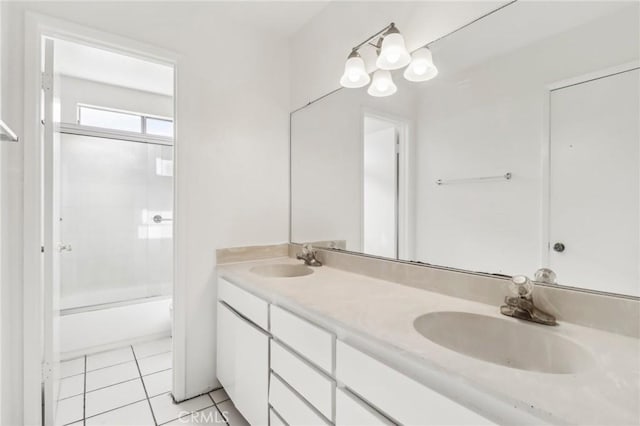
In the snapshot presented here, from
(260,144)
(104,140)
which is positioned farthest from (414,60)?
(104,140)

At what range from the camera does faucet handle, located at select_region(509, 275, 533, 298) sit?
3.05 ft

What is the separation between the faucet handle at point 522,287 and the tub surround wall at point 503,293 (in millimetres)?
77

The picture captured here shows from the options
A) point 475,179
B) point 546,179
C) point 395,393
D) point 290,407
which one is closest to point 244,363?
point 290,407

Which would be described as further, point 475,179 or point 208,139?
point 208,139

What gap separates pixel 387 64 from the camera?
1385 mm

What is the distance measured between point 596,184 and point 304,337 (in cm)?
108

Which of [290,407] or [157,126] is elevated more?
[157,126]

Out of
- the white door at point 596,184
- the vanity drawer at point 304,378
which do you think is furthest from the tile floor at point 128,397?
the white door at point 596,184

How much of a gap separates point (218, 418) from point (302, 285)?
0.95 meters

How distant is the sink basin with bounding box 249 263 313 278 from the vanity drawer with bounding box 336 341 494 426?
0.94 m

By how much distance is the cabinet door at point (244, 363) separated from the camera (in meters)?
1.32

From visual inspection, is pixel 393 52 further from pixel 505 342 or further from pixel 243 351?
pixel 243 351

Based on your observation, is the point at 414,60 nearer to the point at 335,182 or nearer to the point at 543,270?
the point at 335,182

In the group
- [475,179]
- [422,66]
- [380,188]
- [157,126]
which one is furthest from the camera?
[157,126]
